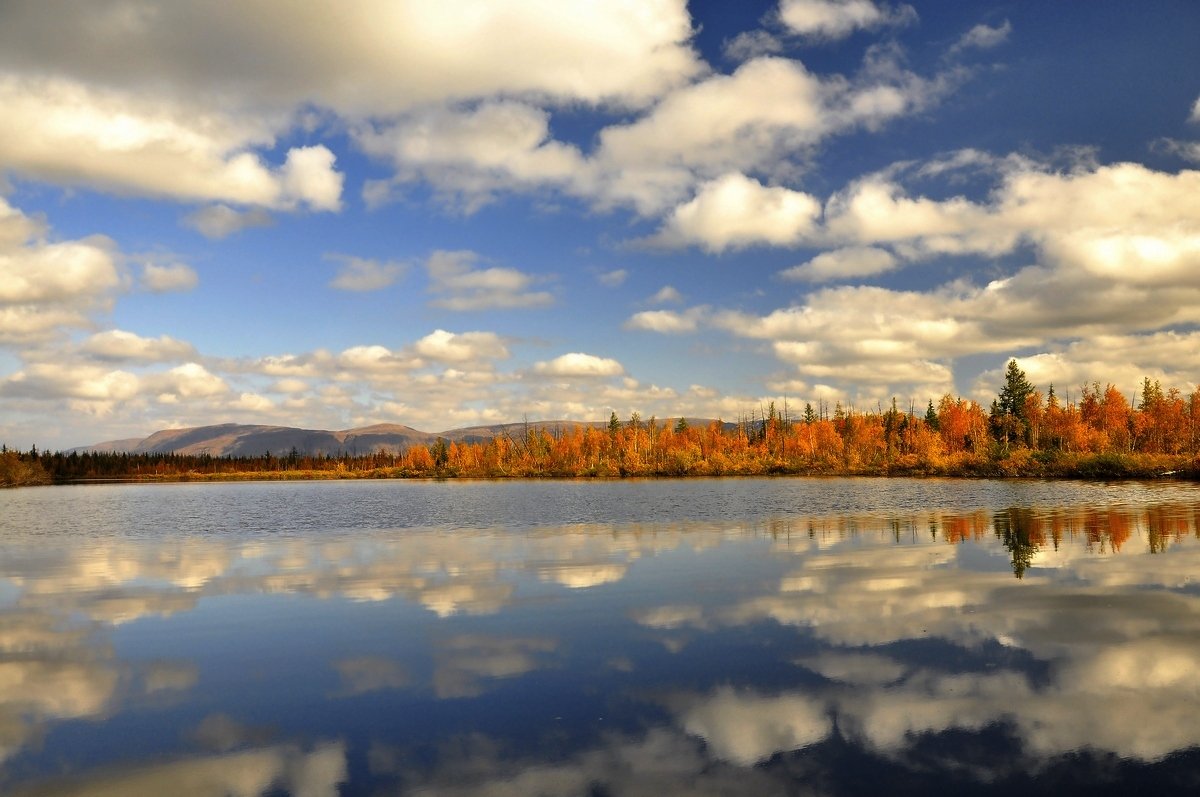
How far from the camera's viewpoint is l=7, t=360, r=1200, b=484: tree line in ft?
287

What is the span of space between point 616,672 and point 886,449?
451 feet

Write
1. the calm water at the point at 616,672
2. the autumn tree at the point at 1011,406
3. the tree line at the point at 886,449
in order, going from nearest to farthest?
the calm water at the point at 616,672, the tree line at the point at 886,449, the autumn tree at the point at 1011,406

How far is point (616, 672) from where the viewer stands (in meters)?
11.5

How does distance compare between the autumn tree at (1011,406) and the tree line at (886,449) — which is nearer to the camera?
the tree line at (886,449)

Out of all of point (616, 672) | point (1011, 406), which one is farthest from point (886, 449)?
point (616, 672)

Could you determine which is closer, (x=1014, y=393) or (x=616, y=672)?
(x=616, y=672)

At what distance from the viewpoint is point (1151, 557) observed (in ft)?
70.3

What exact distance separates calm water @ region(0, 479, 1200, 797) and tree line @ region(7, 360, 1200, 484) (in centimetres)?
6958

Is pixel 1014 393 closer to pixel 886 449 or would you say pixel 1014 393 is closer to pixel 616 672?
pixel 886 449

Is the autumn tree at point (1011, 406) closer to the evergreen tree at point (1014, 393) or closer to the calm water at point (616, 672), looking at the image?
the evergreen tree at point (1014, 393)

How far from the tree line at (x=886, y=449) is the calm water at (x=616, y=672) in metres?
69.6

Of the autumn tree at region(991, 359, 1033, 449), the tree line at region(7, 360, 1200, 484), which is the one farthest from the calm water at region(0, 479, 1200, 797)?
the autumn tree at region(991, 359, 1033, 449)

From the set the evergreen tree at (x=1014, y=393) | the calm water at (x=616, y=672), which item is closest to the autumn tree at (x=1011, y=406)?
the evergreen tree at (x=1014, y=393)

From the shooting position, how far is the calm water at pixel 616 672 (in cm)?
802
